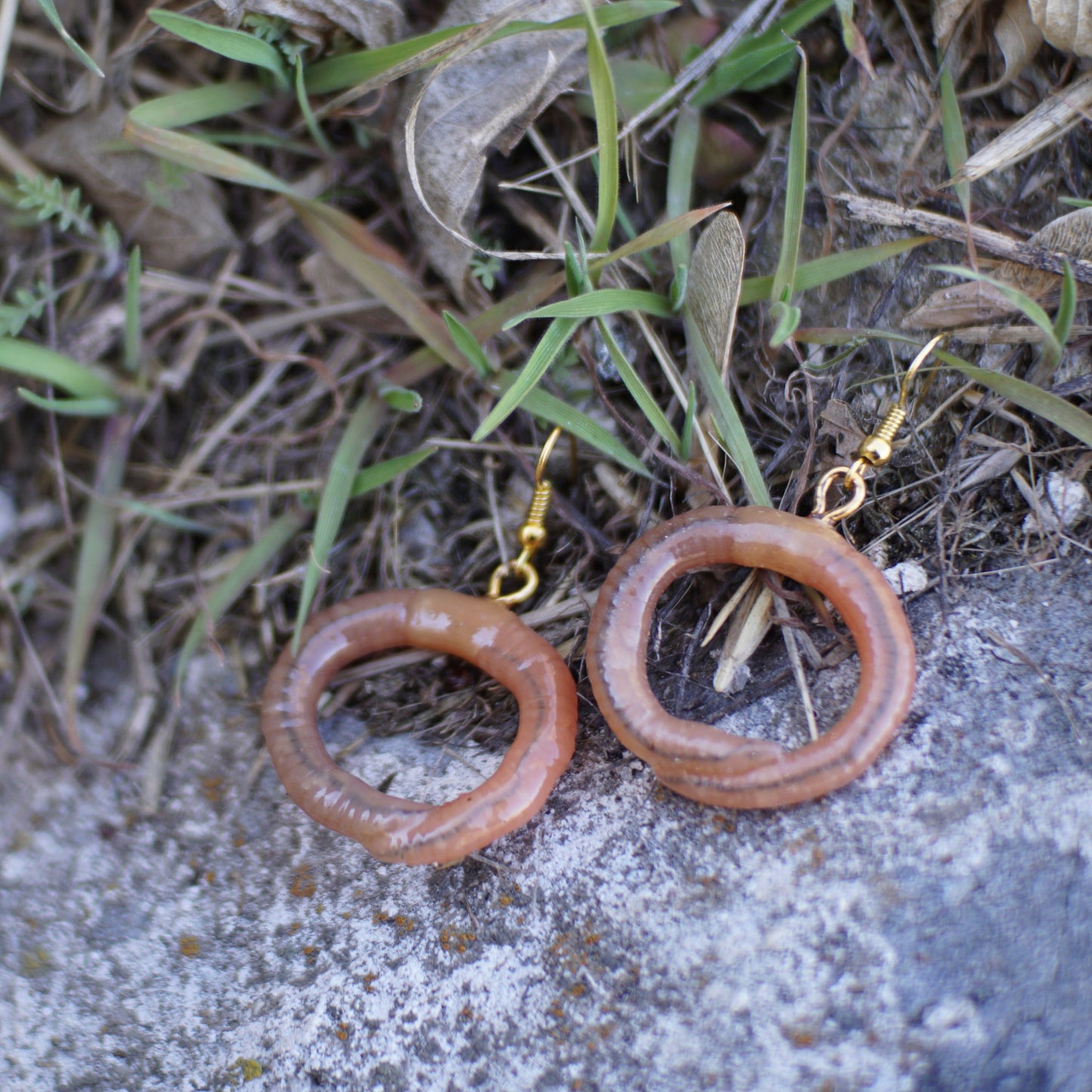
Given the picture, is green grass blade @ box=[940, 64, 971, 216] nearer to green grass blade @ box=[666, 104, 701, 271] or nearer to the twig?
the twig

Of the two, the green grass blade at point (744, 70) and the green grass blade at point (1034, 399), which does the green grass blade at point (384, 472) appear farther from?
the green grass blade at point (1034, 399)

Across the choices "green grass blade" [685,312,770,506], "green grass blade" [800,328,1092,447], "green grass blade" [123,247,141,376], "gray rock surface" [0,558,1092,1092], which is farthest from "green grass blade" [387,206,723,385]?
"gray rock surface" [0,558,1092,1092]

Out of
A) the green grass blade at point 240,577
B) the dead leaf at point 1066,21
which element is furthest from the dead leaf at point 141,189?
the dead leaf at point 1066,21

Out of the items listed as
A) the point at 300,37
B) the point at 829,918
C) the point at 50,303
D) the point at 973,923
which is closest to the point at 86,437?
the point at 50,303

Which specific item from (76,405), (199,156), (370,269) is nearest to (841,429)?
(370,269)

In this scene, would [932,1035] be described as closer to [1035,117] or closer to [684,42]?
[1035,117]

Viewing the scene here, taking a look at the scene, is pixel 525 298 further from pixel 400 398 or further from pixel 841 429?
pixel 841 429

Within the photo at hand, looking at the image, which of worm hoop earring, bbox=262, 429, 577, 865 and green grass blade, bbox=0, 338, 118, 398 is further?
green grass blade, bbox=0, 338, 118, 398
